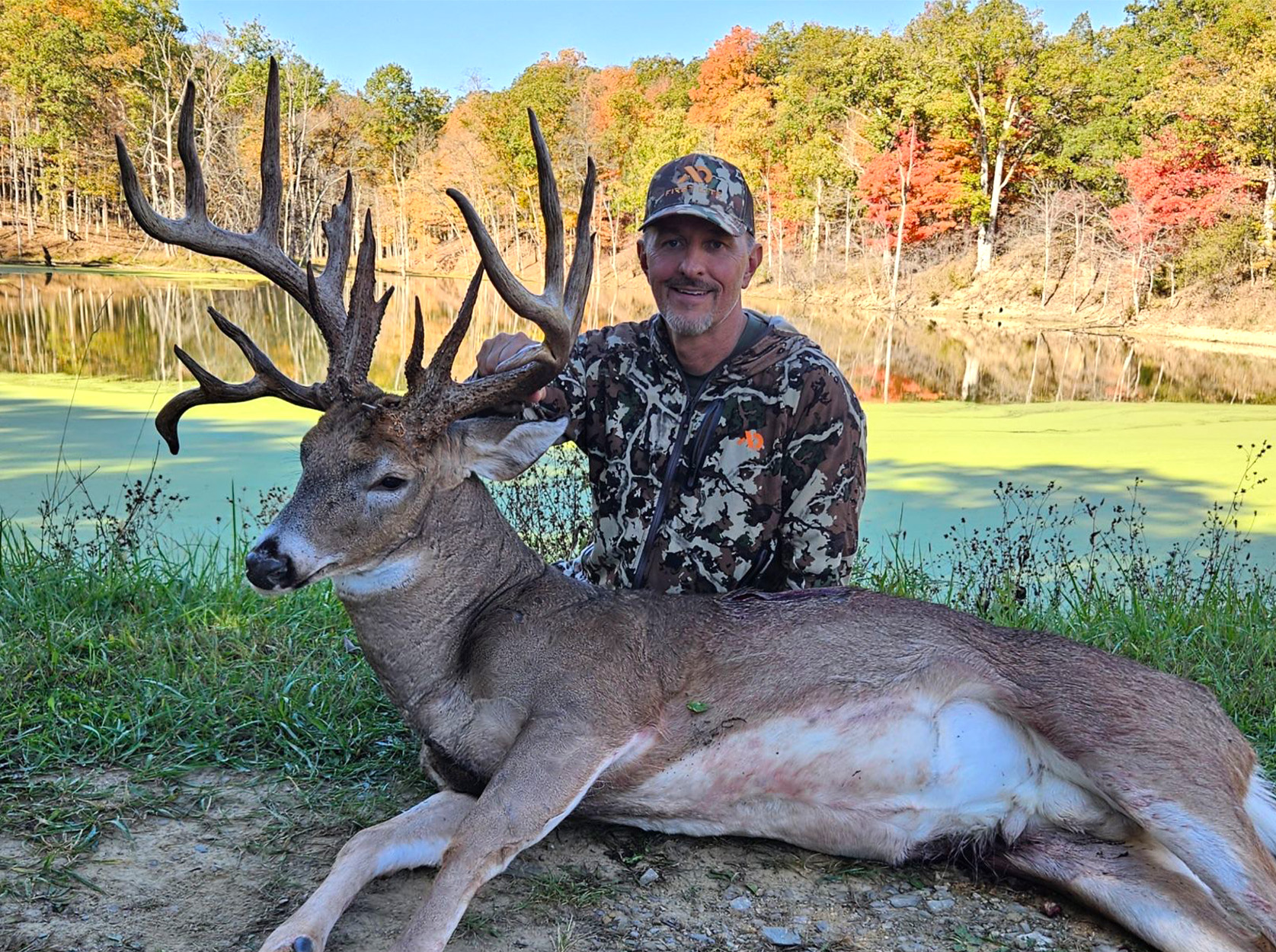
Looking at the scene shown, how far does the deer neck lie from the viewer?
3271 millimetres

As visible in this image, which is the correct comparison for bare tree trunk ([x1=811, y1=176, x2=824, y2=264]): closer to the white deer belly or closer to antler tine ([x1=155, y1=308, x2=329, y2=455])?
antler tine ([x1=155, y1=308, x2=329, y2=455])

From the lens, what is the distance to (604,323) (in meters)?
24.2

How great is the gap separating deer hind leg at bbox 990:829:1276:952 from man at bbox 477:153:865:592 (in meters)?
1.30

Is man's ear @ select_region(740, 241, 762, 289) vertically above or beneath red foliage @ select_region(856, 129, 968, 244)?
beneath

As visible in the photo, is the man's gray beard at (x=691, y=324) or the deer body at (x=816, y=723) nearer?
the deer body at (x=816, y=723)

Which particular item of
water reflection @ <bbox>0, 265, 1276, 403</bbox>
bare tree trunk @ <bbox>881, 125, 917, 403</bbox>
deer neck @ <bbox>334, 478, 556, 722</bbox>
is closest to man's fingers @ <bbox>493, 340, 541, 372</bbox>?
deer neck @ <bbox>334, 478, 556, 722</bbox>

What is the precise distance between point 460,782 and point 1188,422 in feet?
39.0

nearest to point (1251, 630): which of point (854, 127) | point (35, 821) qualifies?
point (35, 821)

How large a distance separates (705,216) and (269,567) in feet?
7.13

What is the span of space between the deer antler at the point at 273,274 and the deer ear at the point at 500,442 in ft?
1.02

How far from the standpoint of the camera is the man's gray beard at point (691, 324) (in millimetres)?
4211

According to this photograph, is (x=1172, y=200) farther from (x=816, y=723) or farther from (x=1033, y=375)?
(x=816, y=723)

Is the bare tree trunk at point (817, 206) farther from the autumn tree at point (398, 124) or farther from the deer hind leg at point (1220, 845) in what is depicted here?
the deer hind leg at point (1220, 845)

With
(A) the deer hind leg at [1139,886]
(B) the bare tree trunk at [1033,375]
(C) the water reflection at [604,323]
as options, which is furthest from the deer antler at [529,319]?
(B) the bare tree trunk at [1033,375]
